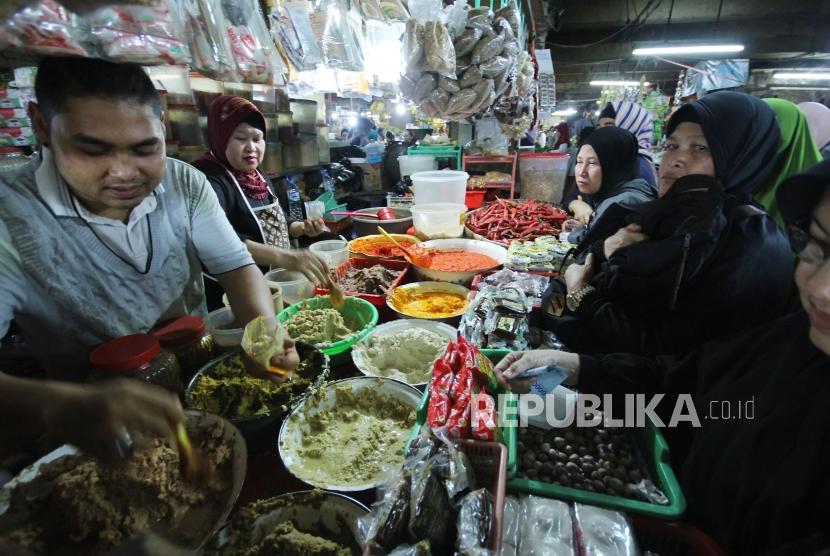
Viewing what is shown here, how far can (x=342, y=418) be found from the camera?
4.83 ft

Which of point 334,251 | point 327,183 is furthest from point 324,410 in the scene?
point 327,183

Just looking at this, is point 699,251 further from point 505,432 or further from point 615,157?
point 615,157

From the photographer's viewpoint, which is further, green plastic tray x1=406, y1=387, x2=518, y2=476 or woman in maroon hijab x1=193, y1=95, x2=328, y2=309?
woman in maroon hijab x1=193, y1=95, x2=328, y2=309

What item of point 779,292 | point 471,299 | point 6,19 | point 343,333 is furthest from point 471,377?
point 6,19

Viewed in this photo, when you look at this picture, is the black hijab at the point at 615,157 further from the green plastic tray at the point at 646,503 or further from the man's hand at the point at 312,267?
the man's hand at the point at 312,267

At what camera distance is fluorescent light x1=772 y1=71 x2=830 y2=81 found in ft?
46.9

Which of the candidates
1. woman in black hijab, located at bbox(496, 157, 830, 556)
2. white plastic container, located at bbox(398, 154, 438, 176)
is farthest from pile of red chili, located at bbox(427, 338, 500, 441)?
white plastic container, located at bbox(398, 154, 438, 176)

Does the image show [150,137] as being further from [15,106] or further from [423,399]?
[15,106]

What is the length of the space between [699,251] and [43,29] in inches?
86.4

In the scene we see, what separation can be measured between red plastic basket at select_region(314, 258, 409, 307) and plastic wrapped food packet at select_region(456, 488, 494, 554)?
5.25ft

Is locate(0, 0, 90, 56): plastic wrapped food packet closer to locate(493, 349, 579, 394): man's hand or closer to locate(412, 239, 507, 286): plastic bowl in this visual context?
locate(493, 349, 579, 394): man's hand

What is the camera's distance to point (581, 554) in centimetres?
104

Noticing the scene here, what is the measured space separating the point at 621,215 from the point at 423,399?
5.52ft

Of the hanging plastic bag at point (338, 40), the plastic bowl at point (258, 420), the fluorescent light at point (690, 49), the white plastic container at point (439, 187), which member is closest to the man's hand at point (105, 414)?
the plastic bowl at point (258, 420)
